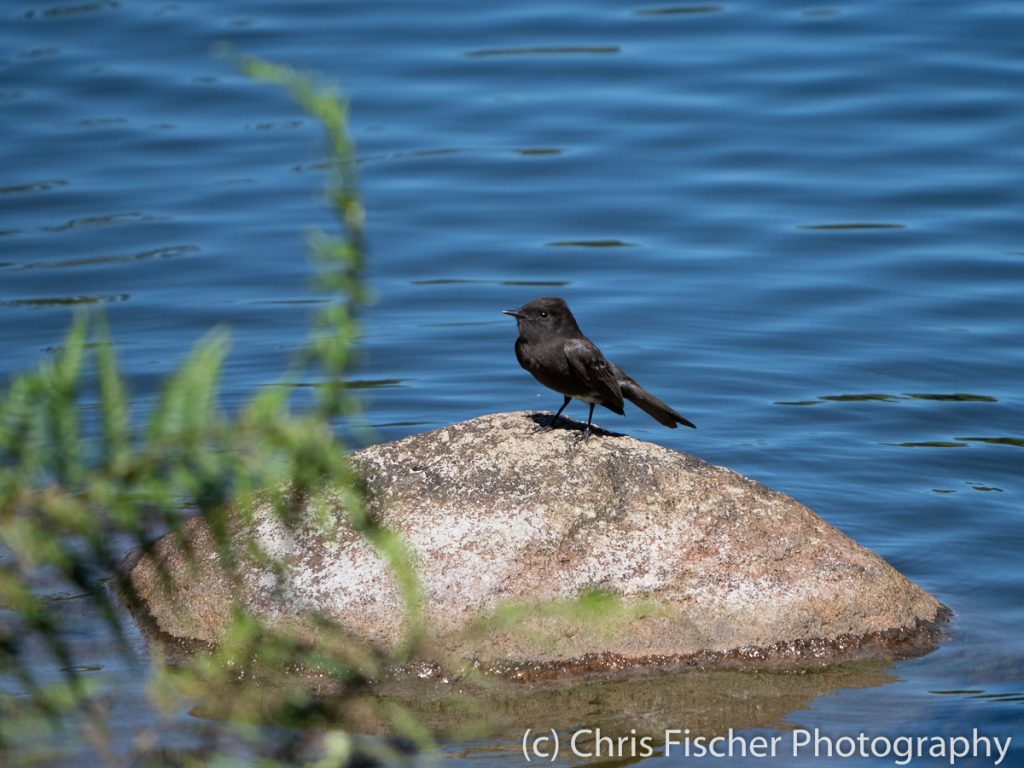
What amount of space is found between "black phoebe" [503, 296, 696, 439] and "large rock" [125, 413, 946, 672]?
61 cm

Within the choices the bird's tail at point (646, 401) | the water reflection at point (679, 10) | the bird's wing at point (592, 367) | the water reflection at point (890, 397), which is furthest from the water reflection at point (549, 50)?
the bird's wing at point (592, 367)

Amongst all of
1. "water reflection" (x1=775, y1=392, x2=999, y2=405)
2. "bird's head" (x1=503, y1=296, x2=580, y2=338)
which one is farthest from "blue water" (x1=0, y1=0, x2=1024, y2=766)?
"bird's head" (x1=503, y1=296, x2=580, y2=338)

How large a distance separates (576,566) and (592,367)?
1436mm

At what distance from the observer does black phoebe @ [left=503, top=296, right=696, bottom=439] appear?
25.0 feet

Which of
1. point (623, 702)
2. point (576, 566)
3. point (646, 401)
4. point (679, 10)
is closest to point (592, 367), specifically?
point (646, 401)

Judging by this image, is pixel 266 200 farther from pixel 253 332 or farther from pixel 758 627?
pixel 758 627

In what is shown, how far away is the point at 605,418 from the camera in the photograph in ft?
36.8

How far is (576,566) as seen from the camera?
21.4ft

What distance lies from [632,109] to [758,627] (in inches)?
452

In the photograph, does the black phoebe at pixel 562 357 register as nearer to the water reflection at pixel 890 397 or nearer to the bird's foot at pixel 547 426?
the bird's foot at pixel 547 426

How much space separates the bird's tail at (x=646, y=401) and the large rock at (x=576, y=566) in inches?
45.6

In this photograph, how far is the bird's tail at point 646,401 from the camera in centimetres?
826

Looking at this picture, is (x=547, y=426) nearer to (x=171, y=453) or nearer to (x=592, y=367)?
(x=592, y=367)

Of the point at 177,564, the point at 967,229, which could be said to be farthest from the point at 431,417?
the point at 967,229
